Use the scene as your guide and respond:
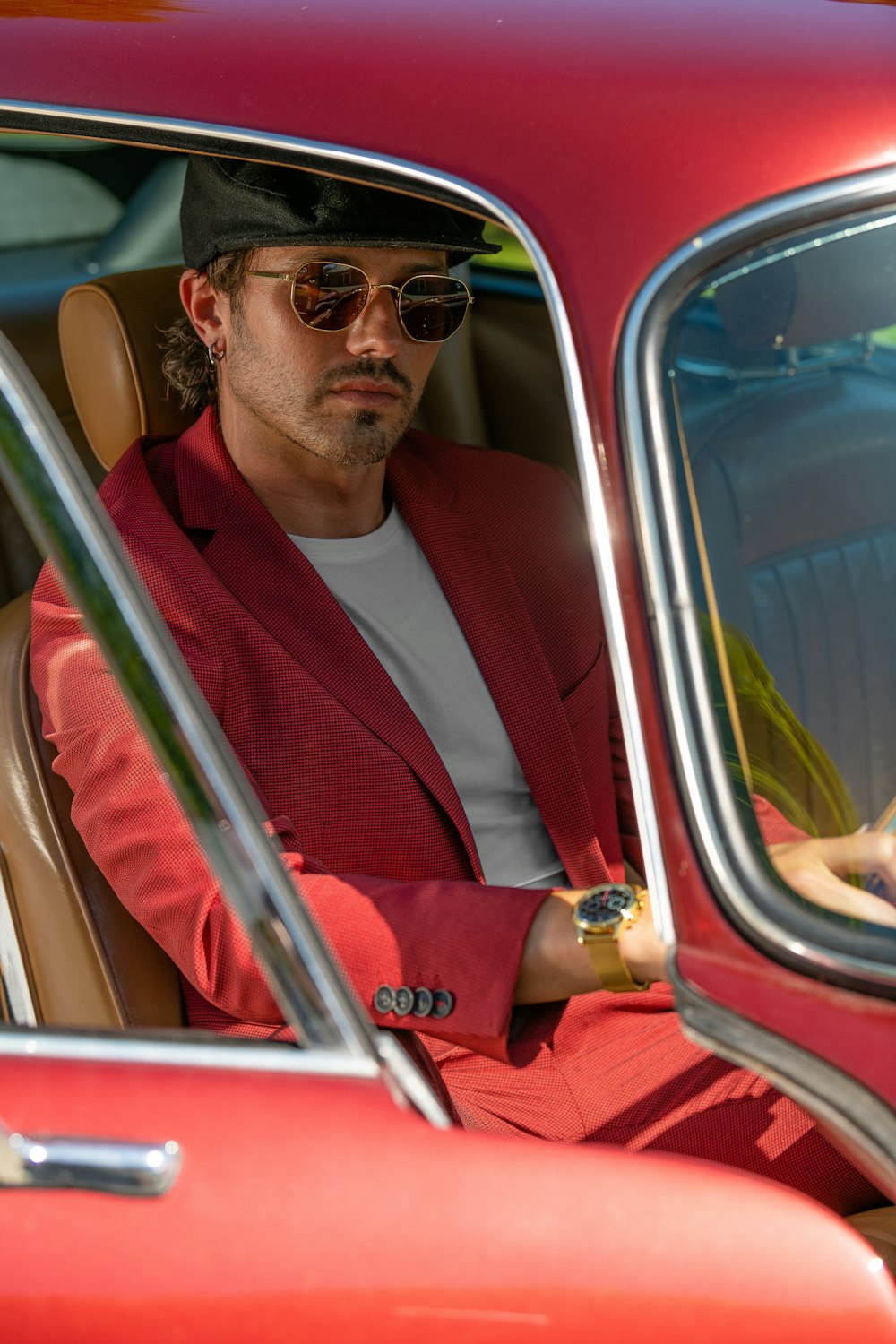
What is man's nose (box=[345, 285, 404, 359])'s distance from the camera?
1.85m

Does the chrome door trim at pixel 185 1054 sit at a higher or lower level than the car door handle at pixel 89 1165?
higher

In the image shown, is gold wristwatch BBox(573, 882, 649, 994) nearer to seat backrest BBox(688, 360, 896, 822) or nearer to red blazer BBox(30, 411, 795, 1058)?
red blazer BBox(30, 411, 795, 1058)

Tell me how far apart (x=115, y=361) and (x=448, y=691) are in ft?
2.15

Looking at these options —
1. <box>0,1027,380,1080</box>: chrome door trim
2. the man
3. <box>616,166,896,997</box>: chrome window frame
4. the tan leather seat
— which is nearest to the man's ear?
the man

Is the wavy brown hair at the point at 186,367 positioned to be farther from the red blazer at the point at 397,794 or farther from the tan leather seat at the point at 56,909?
the tan leather seat at the point at 56,909

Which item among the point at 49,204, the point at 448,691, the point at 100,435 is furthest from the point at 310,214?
the point at 49,204

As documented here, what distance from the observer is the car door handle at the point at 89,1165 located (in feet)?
3.38

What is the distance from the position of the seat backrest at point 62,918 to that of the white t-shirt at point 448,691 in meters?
0.47

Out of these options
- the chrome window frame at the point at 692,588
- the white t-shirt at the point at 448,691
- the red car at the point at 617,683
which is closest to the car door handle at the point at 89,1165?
the red car at the point at 617,683

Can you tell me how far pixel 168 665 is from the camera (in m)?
1.10

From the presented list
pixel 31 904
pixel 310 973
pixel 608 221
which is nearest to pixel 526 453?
pixel 31 904

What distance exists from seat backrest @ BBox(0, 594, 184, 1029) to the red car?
482mm

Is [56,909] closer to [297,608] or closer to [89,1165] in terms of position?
[297,608]

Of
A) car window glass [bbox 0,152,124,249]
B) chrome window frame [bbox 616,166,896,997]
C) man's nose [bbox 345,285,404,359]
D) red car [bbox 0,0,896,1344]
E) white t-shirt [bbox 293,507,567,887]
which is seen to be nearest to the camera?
red car [bbox 0,0,896,1344]
